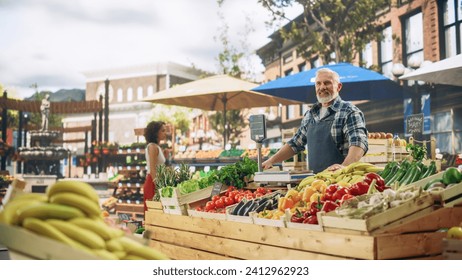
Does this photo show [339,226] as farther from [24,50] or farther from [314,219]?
[24,50]

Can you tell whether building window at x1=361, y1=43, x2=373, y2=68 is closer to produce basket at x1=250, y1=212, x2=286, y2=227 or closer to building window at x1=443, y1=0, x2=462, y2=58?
building window at x1=443, y1=0, x2=462, y2=58

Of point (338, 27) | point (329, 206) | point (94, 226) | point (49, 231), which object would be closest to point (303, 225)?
point (329, 206)

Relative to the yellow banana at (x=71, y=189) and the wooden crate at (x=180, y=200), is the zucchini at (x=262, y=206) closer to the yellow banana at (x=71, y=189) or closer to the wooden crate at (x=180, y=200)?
the wooden crate at (x=180, y=200)

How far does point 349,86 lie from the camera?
661cm

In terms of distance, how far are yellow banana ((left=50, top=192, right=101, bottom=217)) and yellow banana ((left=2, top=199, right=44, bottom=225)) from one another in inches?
2.4

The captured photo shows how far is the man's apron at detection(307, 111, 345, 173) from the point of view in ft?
13.4

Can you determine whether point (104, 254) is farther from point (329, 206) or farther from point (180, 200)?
point (180, 200)

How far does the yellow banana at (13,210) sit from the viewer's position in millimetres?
1665

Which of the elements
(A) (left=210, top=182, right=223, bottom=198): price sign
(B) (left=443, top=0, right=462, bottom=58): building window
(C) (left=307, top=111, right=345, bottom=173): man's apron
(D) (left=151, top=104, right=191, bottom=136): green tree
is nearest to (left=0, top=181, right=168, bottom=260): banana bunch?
(A) (left=210, top=182, right=223, bottom=198): price sign

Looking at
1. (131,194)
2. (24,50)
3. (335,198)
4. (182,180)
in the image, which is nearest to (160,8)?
(24,50)

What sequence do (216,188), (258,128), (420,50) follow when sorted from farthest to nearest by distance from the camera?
(420,50), (216,188), (258,128)

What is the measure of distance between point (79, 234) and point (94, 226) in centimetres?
6

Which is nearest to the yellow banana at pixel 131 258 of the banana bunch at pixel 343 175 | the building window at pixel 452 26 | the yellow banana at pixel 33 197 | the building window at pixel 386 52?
the yellow banana at pixel 33 197
